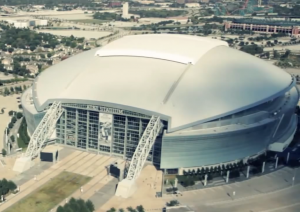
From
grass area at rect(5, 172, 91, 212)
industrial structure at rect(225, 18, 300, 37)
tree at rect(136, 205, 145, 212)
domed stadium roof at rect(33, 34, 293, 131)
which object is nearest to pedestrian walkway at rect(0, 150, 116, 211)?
grass area at rect(5, 172, 91, 212)

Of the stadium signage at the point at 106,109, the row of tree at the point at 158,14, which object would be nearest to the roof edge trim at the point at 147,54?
the stadium signage at the point at 106,109

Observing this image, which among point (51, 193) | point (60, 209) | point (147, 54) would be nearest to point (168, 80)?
point (147, 54)

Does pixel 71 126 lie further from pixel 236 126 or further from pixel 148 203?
pixel 236 126

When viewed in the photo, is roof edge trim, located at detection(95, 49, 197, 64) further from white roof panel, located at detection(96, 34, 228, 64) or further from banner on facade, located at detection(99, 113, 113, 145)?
banner on facade, located at detection(99, 113, 113, 145)

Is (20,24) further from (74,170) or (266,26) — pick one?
(74,170)

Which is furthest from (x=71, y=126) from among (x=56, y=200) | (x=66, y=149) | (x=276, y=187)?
(x=276, y=187)
